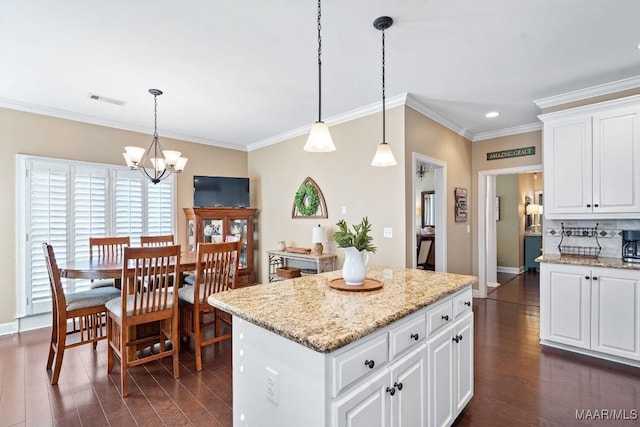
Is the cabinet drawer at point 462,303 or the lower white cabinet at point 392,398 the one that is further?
the cabinet drawer at point 462,303

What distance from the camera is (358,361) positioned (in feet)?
3.97

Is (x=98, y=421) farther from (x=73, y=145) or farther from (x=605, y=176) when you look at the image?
(x=605, y=176)

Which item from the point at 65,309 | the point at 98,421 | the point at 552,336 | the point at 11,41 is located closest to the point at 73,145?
the point at 11,41

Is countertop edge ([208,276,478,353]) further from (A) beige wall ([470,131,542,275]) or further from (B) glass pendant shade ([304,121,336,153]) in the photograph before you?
(A) beige wall ([470,131,542,275])

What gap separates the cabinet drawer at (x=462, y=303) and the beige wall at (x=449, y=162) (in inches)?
56.1

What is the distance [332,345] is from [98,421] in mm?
2011

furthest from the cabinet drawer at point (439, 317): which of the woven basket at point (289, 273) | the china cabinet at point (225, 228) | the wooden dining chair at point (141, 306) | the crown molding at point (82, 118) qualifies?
the crown molding at point (82, 118)

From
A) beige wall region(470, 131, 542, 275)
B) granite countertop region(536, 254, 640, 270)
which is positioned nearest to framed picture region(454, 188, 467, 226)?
beige wall region(470, 131, 542, 275)

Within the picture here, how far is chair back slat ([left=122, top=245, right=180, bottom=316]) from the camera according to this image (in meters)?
2.36

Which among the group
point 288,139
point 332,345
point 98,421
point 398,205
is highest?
point 288,139

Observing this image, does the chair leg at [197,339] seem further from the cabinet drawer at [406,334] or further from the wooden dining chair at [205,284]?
the cabinet drawer at [406,334]

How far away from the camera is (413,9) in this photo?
2.03 metres

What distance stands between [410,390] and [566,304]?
8.24 ft

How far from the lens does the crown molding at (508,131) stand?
4.42 meters
